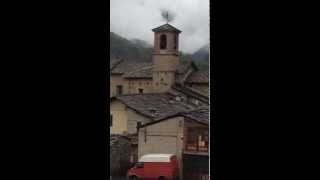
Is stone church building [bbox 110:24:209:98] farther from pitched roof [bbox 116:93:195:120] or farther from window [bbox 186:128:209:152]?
window [bbox 186:128:209:152]

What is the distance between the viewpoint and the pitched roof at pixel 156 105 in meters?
2.26

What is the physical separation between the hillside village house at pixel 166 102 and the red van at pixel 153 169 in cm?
4

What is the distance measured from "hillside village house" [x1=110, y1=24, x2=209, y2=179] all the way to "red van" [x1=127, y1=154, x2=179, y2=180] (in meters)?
0.04

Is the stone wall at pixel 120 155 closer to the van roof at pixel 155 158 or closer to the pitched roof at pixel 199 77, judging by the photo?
the van roof at pixel 155 158

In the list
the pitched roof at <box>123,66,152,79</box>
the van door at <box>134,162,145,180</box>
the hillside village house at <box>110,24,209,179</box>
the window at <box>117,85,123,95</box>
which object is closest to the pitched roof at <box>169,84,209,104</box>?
the hillside village house at <box>110,24,209,179</box>

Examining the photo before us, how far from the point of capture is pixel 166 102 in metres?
2.29

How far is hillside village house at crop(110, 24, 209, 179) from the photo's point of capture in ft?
7.18

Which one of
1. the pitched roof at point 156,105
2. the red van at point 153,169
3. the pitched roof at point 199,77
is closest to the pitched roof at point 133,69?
the pitched roof at point 156,105
